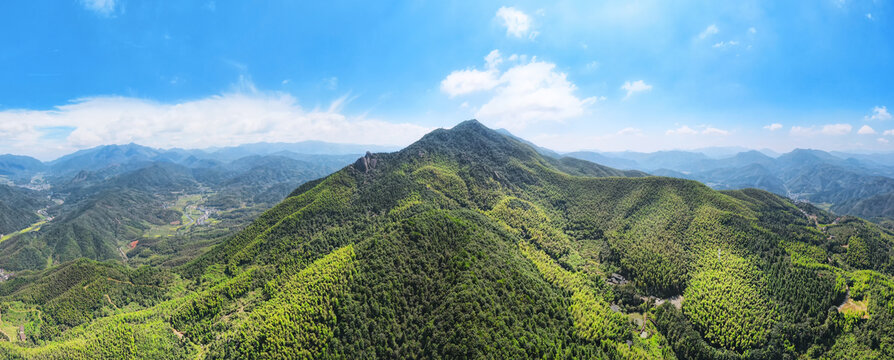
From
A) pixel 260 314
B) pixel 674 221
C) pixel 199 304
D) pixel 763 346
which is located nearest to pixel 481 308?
pixel 260 314

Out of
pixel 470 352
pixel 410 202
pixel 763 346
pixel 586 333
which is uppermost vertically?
pixel 410 202

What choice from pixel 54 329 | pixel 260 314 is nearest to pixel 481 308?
pixel 260 314

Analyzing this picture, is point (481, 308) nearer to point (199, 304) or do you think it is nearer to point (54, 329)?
point (199, 304)

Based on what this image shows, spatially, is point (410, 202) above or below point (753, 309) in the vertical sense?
above

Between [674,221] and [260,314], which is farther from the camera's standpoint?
[674,221]

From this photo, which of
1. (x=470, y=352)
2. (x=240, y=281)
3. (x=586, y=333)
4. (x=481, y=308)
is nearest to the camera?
(x=470, y=352)

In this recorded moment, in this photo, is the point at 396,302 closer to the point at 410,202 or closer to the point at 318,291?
the point at 318,291

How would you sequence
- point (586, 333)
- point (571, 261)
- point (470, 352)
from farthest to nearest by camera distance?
point (571, 261)
point (586, 333)
point (470, 352)
